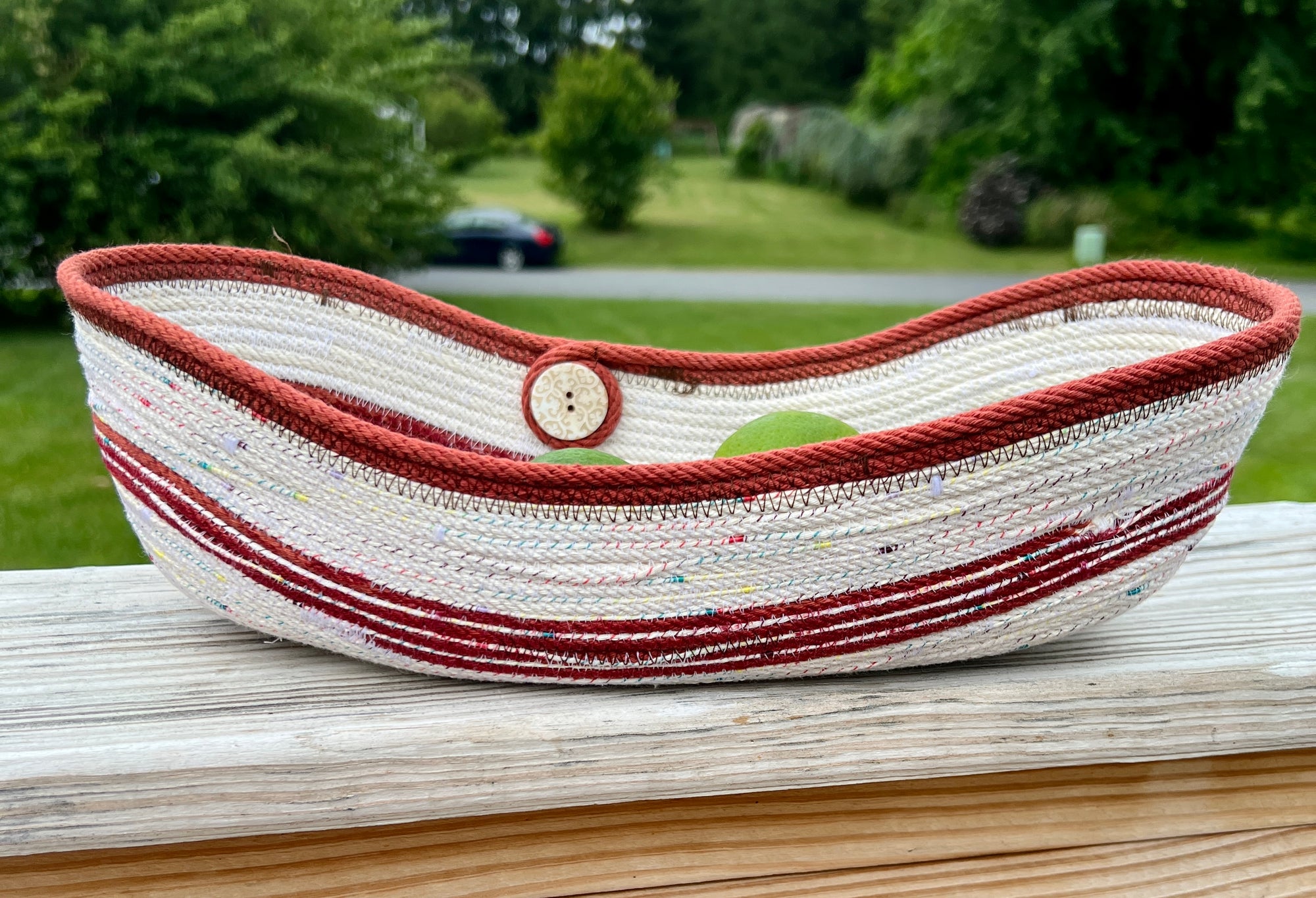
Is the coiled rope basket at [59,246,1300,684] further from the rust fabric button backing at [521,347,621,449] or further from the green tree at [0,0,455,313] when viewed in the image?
the green tree at [0,0,455,313]

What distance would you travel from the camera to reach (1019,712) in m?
0.84

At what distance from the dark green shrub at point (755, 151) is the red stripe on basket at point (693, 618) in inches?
658

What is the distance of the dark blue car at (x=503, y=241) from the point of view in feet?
28.4

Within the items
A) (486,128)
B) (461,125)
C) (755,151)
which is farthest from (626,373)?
(755,151)

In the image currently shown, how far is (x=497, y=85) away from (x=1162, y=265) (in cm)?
2991

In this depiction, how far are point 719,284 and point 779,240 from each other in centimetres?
283

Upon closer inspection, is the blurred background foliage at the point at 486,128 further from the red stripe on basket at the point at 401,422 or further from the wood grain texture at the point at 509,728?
the wood grain texture at the point at 509,728

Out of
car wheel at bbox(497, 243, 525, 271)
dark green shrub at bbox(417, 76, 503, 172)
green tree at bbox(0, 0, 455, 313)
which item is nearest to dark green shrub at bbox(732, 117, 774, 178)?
dark green shrub at bbox(417, 76, 503, 172)

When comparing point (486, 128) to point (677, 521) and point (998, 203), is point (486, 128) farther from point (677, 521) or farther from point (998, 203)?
point (677, 521)

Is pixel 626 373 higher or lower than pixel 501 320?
higher

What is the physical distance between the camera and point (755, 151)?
17.1m

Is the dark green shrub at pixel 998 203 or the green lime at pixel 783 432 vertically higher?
the dark green shrub at pixel 998 203

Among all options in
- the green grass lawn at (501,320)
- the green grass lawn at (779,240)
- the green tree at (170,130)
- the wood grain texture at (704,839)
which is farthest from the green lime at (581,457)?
the green grass lawn at (779,240)

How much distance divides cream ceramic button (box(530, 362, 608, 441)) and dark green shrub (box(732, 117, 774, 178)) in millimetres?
16292
